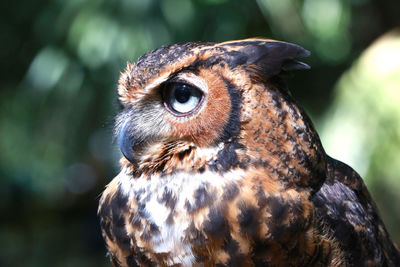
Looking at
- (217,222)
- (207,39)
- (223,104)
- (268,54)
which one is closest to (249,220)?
(217,222)

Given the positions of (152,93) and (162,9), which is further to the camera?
(162,9)

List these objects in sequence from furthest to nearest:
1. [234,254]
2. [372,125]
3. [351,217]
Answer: [372,125] < [351,217] < [234,254]

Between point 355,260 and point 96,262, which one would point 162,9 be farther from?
point 96,262

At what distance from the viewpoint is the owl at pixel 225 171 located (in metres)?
0.93

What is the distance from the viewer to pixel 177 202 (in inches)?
38.5

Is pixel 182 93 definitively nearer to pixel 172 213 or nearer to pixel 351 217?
pixel 172 213

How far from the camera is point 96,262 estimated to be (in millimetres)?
4098

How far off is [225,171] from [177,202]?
12cm

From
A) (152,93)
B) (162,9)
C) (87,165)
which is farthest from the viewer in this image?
(87,165)

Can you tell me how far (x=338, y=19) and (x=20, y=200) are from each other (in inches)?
126

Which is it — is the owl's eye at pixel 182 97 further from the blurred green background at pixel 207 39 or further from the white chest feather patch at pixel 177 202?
the blurred green background at pixel 207 39

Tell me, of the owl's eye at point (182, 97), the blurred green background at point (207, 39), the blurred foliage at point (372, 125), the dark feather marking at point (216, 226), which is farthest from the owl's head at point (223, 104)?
the blurred foliage at point (372, 125)

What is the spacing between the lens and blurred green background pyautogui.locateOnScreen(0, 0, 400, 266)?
8.00ft

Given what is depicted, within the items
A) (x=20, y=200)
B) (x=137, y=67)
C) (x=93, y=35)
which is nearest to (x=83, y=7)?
(x=93, y=35)
